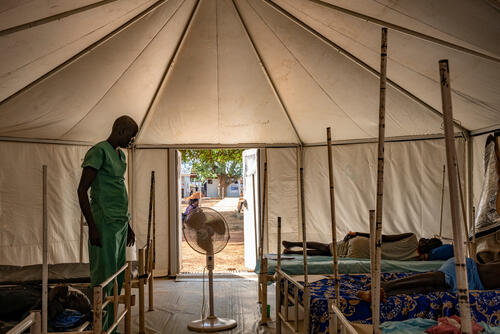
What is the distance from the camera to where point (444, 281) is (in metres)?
4.40

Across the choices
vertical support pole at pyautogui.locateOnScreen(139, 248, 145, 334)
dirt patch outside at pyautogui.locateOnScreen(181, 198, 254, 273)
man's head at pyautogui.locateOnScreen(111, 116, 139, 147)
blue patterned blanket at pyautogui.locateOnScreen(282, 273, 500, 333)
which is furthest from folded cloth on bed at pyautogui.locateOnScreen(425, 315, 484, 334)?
dirt patch outside at pyautogui.locateOnScreen(181, 198, 254, 273)

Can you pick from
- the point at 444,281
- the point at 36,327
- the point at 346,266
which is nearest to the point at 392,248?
the point at 346,266

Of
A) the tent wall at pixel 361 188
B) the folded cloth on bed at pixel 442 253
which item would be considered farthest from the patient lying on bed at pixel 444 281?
the tent wall at pixel 361 188

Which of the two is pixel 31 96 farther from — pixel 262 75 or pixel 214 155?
pixel 214 155

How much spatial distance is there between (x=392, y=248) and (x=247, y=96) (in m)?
2.81

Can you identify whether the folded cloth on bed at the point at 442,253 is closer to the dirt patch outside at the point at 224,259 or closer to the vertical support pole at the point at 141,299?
the dirt patch outside at the point at 224,259

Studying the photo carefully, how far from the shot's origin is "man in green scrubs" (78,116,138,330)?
3.42 metres

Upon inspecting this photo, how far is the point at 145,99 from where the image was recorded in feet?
21.2

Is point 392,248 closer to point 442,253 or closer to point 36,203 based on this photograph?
point 442,253

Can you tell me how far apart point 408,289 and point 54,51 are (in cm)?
378

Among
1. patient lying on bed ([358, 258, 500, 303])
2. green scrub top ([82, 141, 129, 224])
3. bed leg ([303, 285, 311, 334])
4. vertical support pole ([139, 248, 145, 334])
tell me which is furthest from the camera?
vertical support pole ([139, 248, 145, 334])

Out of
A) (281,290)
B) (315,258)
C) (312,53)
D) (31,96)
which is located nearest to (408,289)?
(281,290)

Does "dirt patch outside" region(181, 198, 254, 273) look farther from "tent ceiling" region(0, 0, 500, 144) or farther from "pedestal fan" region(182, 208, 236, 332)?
"pedestal fan" region(182, 208, 236, 332)

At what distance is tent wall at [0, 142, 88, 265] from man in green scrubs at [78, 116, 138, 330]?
3.10 m
